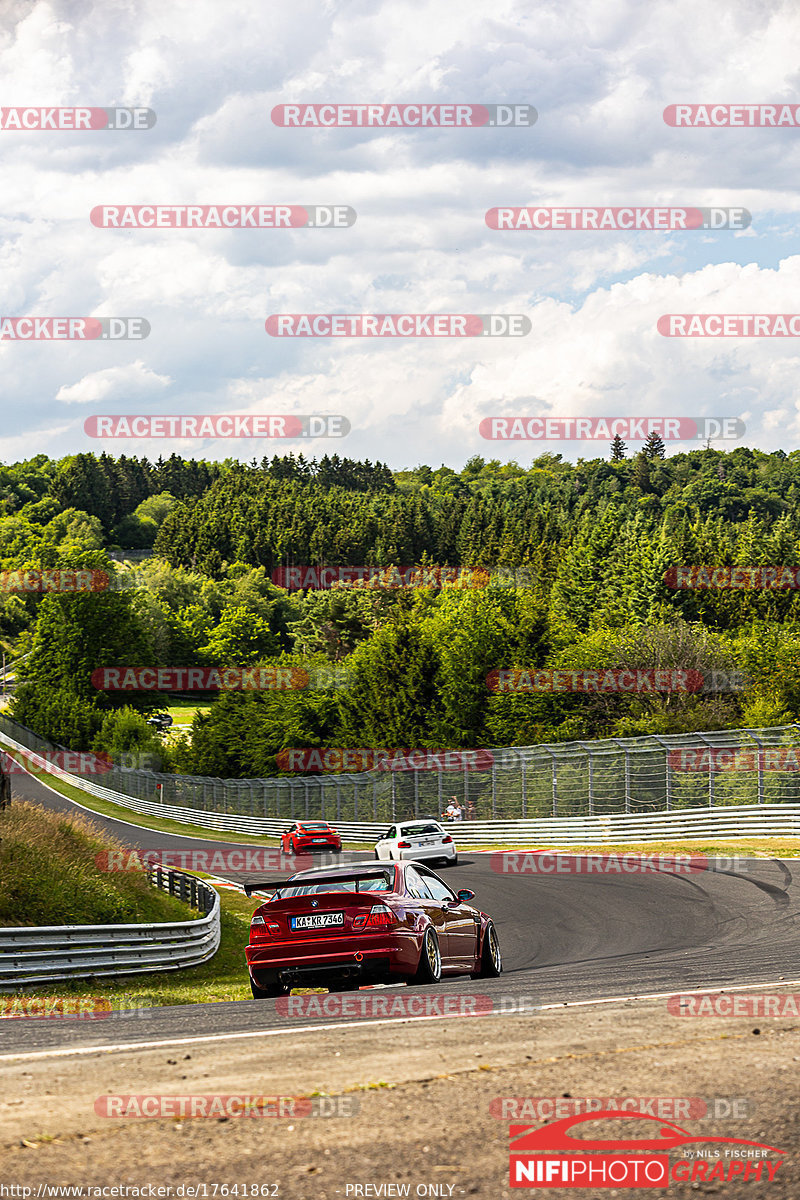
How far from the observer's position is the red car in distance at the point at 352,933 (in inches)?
399

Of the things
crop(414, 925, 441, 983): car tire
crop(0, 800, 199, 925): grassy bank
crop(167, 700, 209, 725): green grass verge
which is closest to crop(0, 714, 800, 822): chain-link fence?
crop(0, 800, 199, 925): grassy bank

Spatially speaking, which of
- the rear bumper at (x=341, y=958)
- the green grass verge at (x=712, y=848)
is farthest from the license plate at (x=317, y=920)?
the green grass verge at (x=712, y=848)

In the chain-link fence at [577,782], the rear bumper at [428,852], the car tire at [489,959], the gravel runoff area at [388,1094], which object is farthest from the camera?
the rear bumper at [428,852]

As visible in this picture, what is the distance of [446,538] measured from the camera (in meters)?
183

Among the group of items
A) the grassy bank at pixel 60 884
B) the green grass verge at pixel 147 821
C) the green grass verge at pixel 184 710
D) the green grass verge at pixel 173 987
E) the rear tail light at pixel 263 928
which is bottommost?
the green grass verge at pixel 147 821

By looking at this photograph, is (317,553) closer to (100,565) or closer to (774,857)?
(100,565)

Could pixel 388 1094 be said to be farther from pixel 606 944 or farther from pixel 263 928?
pixel 606 944

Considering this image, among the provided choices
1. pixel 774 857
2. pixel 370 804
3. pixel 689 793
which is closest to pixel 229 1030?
pixel 774 857

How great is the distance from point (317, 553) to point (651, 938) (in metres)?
178

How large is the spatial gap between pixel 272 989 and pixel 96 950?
4.02 meters

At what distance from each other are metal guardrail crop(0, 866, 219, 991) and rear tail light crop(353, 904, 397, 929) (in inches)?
168

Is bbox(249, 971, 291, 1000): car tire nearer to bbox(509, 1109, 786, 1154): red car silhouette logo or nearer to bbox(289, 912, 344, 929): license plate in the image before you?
bbox(289, 912, 344, 929): license plate

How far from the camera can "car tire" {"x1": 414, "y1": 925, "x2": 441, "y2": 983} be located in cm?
1040

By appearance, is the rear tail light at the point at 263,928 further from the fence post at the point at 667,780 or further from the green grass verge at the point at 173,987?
the fence post at the point at 667,780
